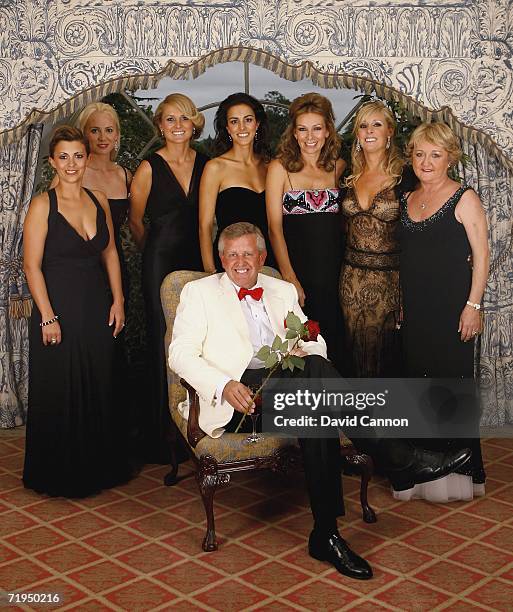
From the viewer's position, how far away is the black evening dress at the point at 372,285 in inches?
164

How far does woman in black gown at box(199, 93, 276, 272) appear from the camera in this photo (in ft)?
14.2

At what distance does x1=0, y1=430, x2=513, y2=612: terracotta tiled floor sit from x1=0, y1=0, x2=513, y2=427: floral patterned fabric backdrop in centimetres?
208

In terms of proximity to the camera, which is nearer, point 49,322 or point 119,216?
Result: point 49,322

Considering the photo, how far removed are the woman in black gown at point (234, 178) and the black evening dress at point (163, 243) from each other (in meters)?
0.11

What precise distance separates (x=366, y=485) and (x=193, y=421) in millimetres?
816

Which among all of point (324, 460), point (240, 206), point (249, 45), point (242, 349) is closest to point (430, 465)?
→ point (324, 460)

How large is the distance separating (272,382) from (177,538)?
777 millimetres

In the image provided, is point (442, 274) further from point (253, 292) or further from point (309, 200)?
point (253, 292)

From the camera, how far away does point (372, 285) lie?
4.23m

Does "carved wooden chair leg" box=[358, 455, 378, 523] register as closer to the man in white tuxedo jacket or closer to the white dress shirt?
the man in white tuxedo jacket

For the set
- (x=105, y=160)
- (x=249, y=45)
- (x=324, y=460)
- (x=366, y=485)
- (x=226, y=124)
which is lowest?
(x=366, y=485)

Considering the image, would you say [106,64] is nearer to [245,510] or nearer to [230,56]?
[230,56]

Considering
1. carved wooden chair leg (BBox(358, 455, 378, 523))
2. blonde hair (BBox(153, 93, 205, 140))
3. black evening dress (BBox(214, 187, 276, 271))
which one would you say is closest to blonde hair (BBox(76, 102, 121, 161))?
blonde hair (BBox(153, 93, 205, 140))

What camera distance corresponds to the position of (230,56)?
469cm
